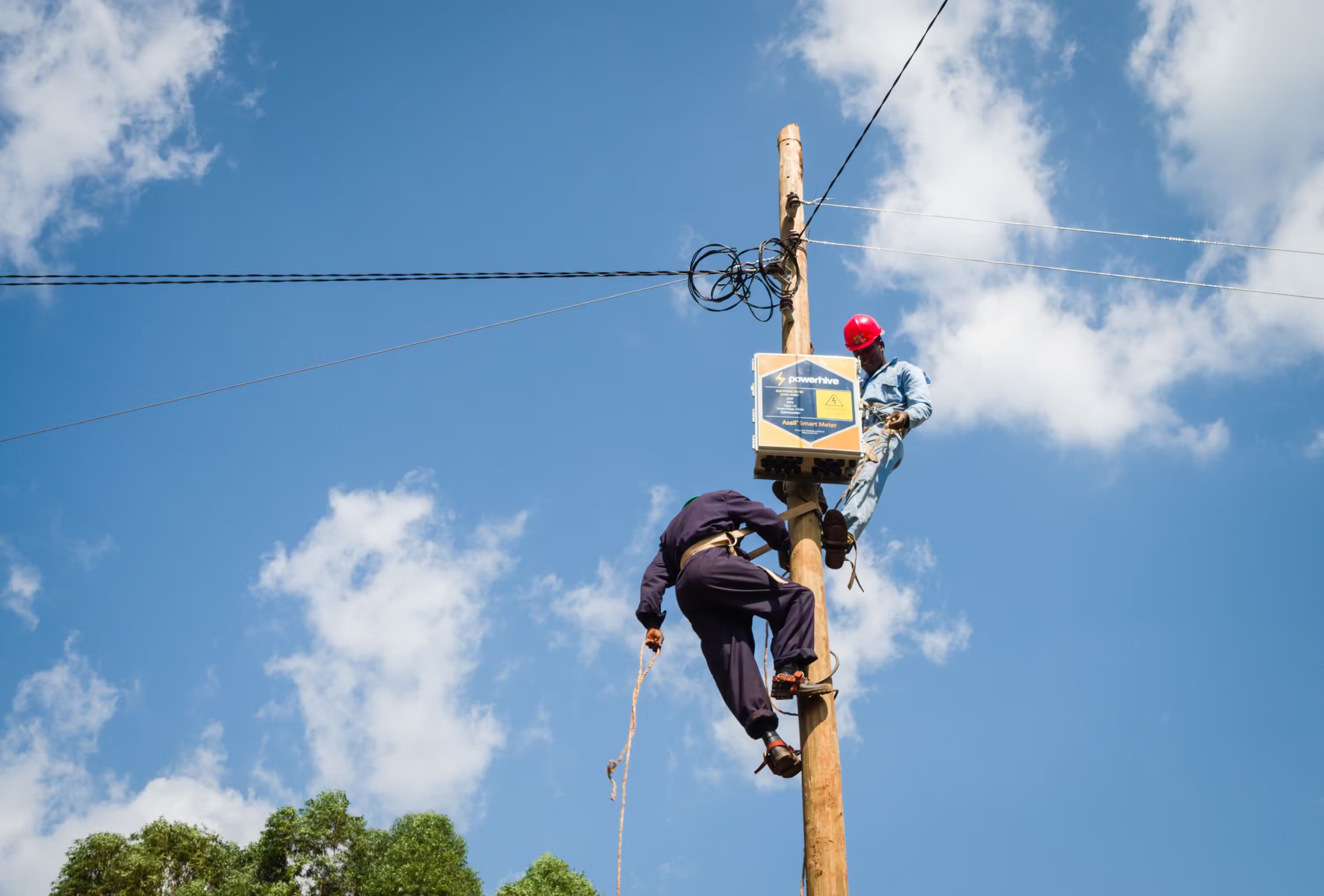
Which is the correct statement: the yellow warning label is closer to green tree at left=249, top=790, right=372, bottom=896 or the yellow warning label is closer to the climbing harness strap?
the climbing harness strap

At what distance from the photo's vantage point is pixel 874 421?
696 centimetres

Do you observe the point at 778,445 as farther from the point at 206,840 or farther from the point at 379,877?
the point at 206,840

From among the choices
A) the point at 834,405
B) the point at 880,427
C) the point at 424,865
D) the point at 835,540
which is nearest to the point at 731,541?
the point at 835,540

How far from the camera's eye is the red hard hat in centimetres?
757

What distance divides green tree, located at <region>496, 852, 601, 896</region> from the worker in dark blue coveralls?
71.0ft

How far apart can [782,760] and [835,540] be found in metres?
1.45

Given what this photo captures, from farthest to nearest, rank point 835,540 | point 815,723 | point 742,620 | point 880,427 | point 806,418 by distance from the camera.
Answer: point 880,427 < point 835,540 < point 806,418 < point 742,620 < point 815,723

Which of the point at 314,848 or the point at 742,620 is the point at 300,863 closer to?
the point at 314,848

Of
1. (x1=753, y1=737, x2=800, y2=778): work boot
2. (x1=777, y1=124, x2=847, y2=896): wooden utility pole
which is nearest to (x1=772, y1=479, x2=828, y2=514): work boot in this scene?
(x1=777, y1=124, x2=847, y2=896): wooden utility pole

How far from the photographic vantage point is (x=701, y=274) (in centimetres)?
784

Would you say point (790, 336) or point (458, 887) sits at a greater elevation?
point (458, 887)

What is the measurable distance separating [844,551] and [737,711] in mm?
1274

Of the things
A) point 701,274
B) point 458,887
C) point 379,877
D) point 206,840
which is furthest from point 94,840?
point 701,274

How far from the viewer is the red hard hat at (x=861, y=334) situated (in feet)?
24.8
